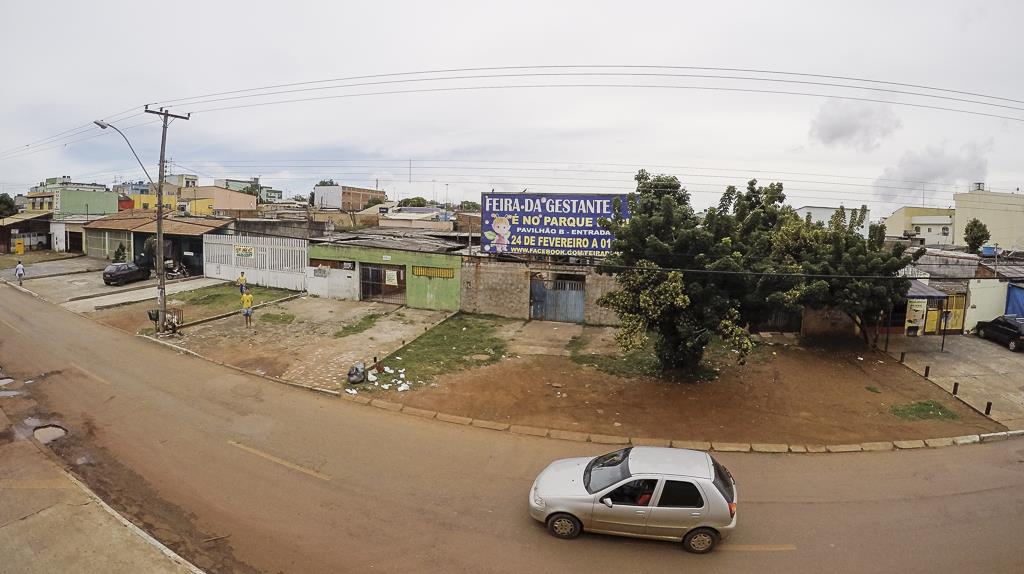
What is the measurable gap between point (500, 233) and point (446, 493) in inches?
633

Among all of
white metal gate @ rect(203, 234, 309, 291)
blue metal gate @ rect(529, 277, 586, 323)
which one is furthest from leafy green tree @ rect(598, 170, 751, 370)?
white metal gate @ rect(203, 234, 309, 291)

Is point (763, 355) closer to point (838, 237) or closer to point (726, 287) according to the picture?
point (838, 237)

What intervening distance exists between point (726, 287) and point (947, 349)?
40.9 ft

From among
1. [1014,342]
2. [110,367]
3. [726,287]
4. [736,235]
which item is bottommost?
[110,367]

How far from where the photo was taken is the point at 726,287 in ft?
46.0

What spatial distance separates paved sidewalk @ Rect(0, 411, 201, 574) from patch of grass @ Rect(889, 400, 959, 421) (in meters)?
16.1

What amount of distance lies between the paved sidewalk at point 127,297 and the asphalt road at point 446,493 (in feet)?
38.2

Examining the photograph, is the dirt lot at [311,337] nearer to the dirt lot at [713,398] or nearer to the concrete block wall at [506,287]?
the dirt lot at [713,398]

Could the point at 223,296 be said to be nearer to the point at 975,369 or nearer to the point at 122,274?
the point at 122,274

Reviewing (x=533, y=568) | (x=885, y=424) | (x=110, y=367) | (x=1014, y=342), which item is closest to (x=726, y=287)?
(x=885, y=424)

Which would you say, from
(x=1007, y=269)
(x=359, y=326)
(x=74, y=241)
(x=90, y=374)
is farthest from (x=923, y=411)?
(x=74, y=241)

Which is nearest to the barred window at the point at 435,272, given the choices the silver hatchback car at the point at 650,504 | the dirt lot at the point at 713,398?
the dirt lot at the point at 713,398

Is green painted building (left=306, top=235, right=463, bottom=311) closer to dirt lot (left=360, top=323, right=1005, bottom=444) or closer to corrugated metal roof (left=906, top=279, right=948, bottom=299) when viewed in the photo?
dirt lot (left=360, top=323, right=1005, bottom=444)

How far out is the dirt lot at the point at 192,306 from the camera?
874 inches
